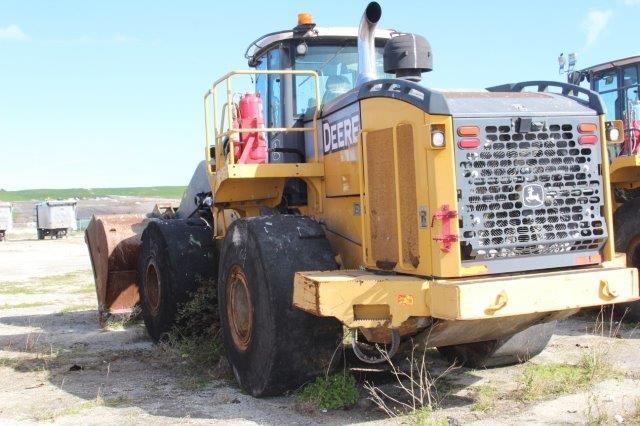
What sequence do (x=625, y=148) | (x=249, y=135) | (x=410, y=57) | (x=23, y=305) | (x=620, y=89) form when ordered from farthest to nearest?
(x=23, y=305), (x=620, y=89), (x=625, y=148), (x=249, y=135), (x=410, y=57)

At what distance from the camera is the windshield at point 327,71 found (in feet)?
24.5

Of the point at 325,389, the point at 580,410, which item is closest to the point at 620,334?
the point at 580,410

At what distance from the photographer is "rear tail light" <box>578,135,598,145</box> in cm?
546

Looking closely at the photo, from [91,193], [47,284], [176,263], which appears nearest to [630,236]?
[176,263]

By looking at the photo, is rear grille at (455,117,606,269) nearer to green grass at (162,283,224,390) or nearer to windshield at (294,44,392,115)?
windshield at (294,44,392,115)

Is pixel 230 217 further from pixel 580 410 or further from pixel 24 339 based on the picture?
pixel 580 410

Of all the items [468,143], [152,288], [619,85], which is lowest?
[152,288]

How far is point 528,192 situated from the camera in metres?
5.29

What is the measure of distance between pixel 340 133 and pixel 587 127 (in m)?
1.92

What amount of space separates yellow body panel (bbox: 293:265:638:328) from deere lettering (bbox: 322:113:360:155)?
1.22 meters

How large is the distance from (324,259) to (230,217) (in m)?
2.47

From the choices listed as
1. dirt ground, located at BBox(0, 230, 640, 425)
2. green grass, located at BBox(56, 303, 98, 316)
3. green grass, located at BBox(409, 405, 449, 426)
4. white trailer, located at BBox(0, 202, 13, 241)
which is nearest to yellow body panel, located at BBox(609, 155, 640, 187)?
dirt ground, located at BBox(0, 230, 640, 425)

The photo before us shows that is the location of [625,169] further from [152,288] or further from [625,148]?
[152,288]

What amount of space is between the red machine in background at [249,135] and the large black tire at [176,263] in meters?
1.65
